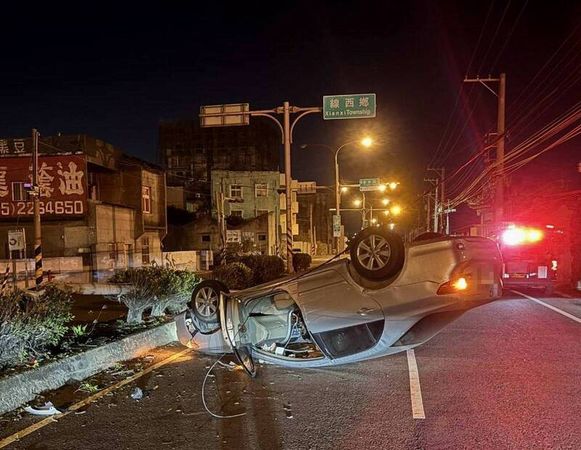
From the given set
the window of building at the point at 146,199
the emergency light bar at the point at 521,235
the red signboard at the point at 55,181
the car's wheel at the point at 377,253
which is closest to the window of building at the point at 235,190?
the window of building at the point at 146,199

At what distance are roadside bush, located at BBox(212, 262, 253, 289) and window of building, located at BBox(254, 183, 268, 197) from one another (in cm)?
3646

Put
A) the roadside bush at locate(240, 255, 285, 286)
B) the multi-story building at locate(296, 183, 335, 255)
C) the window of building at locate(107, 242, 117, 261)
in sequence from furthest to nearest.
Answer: the multi-story building at locate(296, 183, 335, 255), the window of building at locate(107, 242, 117, 261), the roadside bush at locate(240, 255, 285, 286)

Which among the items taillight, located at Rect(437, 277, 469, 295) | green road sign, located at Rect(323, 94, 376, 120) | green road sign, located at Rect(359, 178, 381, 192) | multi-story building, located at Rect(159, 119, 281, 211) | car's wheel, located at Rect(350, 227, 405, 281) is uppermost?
multi-story building, located at Rect(159, 119, 281, 211)

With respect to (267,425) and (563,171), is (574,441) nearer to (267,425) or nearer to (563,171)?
(267,425)

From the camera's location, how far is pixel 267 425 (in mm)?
4492

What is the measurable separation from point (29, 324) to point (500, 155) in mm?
24235

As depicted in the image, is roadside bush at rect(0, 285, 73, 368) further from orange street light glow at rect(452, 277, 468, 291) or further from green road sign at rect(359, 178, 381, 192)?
green road sign at rect(359, 178, 381, 192)

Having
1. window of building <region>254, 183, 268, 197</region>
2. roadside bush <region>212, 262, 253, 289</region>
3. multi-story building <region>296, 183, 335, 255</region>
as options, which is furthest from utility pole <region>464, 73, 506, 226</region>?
multi-story building <region>296, 183, 335, 255</region>

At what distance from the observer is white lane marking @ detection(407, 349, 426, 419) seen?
4.75m

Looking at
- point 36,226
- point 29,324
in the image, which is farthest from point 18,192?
point 29,324

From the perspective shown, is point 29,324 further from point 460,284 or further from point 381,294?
point 460,284

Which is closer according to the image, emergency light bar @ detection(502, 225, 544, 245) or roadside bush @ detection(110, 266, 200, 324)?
roadside bush @ detection(110, 266, 200, 324)

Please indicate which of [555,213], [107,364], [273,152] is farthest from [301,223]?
[107,364]

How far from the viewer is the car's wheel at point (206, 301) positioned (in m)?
6.86
